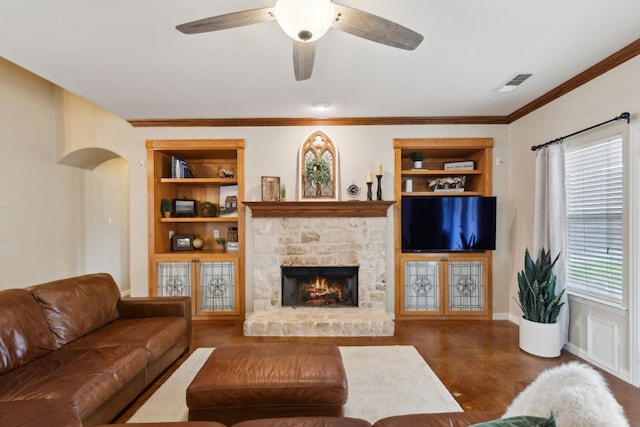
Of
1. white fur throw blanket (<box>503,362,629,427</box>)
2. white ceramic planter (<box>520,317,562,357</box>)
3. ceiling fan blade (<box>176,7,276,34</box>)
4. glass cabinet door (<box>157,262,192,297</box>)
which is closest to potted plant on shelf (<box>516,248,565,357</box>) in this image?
white ceramic planter (<box>520,317,562,357</box>)

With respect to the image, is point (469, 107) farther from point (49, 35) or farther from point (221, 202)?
point (49, 35)

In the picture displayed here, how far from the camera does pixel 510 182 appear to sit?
4.08 metres

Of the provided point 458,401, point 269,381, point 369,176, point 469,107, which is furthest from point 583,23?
point 269,381

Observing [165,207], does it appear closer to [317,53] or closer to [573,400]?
[317,53]

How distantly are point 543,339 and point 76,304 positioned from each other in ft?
14.1

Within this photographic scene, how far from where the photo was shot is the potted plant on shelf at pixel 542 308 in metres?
2.95

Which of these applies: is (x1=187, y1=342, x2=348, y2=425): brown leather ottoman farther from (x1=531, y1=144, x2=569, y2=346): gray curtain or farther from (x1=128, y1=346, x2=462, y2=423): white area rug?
(x1=531, y1=144, x2=569, y2=346): gray curtain

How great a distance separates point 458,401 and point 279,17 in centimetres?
288

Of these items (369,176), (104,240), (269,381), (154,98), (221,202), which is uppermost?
(154,98)

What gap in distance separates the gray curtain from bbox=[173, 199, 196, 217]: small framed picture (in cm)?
446

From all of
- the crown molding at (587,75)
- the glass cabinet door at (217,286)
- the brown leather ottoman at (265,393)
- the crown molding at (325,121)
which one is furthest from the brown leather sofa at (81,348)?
the crown molding at (587,75)

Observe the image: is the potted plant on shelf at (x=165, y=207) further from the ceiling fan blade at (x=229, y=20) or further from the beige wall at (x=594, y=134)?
the beige wall at (x=594, y=134)

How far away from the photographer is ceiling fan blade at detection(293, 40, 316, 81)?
1879 millimetres

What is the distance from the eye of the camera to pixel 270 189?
4.07 meters
